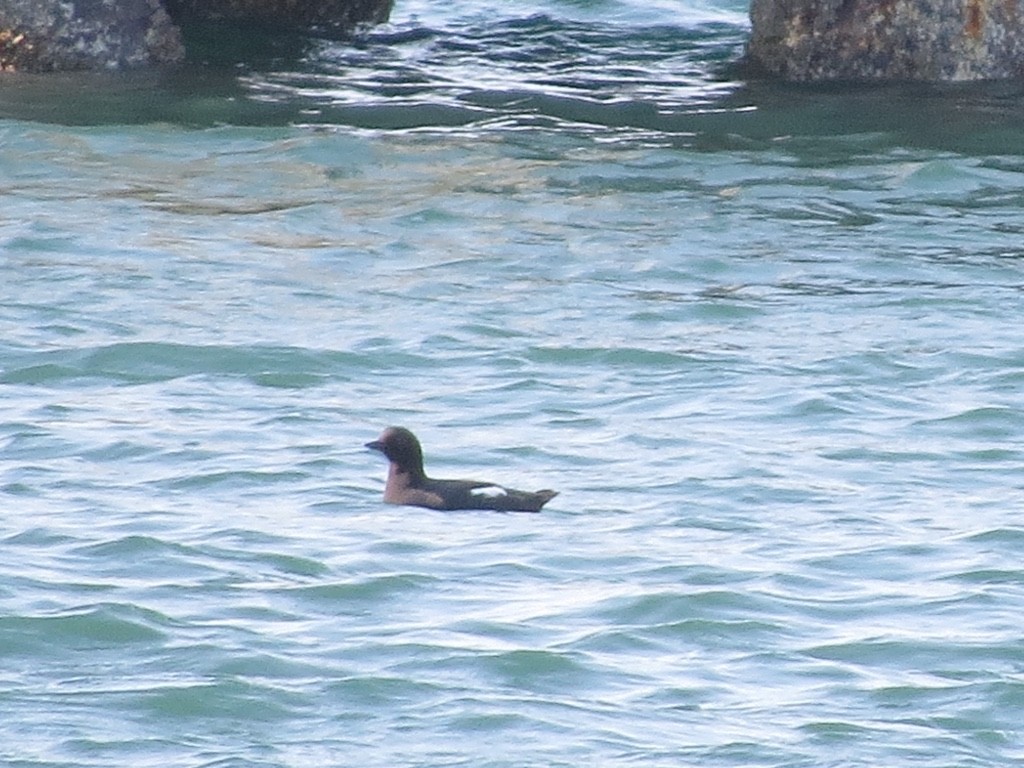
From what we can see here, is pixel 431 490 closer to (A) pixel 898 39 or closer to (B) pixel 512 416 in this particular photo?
(B) pixel 512 416

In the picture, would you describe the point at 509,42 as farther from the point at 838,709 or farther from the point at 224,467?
the point at 838,709

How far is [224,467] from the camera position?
8062 millimetres

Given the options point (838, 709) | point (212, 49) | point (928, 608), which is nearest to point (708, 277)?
point (928, 608)

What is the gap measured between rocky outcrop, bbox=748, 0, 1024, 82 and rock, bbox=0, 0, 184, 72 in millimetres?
3735

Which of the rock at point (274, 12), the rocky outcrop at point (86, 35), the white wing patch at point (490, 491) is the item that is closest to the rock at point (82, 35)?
the rocky outcrop at point (86, 35)

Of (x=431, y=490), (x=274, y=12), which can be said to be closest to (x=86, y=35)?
(x=274, y=12)

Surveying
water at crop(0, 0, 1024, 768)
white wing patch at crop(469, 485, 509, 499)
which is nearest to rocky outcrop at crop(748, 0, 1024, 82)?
water at crop(0, 0, 1024, 768)

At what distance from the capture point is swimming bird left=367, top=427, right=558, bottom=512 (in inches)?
299

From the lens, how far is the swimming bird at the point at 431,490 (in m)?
7.60

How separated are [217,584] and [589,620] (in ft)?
3.56

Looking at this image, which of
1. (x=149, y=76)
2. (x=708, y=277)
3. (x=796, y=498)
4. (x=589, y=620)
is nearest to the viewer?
(x=589, y=620)

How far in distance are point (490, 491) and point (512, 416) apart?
1129 mm

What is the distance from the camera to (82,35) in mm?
14539

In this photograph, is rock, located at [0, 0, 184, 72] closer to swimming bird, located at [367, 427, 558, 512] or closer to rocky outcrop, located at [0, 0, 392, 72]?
rocky outcrop, located at [0, 0, 392, 72]
